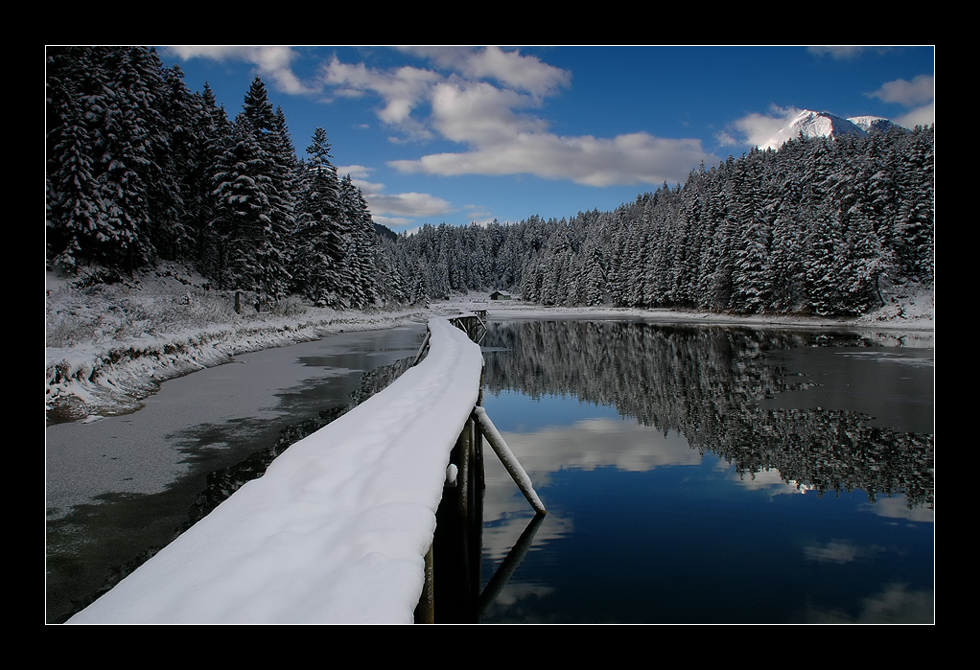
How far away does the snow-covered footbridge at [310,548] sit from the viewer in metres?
2.23

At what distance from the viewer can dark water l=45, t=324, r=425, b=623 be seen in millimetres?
4363

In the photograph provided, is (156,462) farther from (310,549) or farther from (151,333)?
(151,333)

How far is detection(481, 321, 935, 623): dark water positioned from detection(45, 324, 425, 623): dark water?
10.2 ft

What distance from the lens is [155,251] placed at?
35.5 metres

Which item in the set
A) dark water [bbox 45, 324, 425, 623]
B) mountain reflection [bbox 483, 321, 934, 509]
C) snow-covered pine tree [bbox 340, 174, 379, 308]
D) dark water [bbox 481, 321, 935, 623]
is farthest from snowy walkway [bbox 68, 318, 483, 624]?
snow-covered pine tree [bbox 340, 174, 379, 308]

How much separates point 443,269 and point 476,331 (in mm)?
106717

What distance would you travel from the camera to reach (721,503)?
675 cm

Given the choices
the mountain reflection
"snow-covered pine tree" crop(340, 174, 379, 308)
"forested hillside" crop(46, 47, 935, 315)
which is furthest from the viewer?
"snow-covered pine tree" crop(340, 174, 379, 308)

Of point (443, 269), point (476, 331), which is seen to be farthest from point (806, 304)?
point (443, 269)

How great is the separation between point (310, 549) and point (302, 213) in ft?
143

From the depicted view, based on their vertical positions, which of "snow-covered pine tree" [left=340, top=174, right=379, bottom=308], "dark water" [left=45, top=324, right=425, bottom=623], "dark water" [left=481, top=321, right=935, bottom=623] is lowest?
"dark water" [left=481, top=321, right=935, bottom=623]

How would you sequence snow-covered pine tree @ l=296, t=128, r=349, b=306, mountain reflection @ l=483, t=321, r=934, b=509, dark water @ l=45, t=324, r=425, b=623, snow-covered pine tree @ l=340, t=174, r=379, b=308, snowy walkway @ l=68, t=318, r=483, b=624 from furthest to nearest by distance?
snow-covered pine tree @ l=340, t=174, r=379, b=308, snow-covered pine tree @ l=296, t=128, r=349, b=306, mountain reflection @ l=483, t=321, r=934, b=509, dark water @ l=45, t=324, r=425, b=623, snowy walkway @ l=68, t=318, r=483, b=624

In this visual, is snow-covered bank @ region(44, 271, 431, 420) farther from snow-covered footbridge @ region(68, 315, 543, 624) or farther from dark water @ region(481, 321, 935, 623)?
dark water @ region(481, 321, 935, 623)
